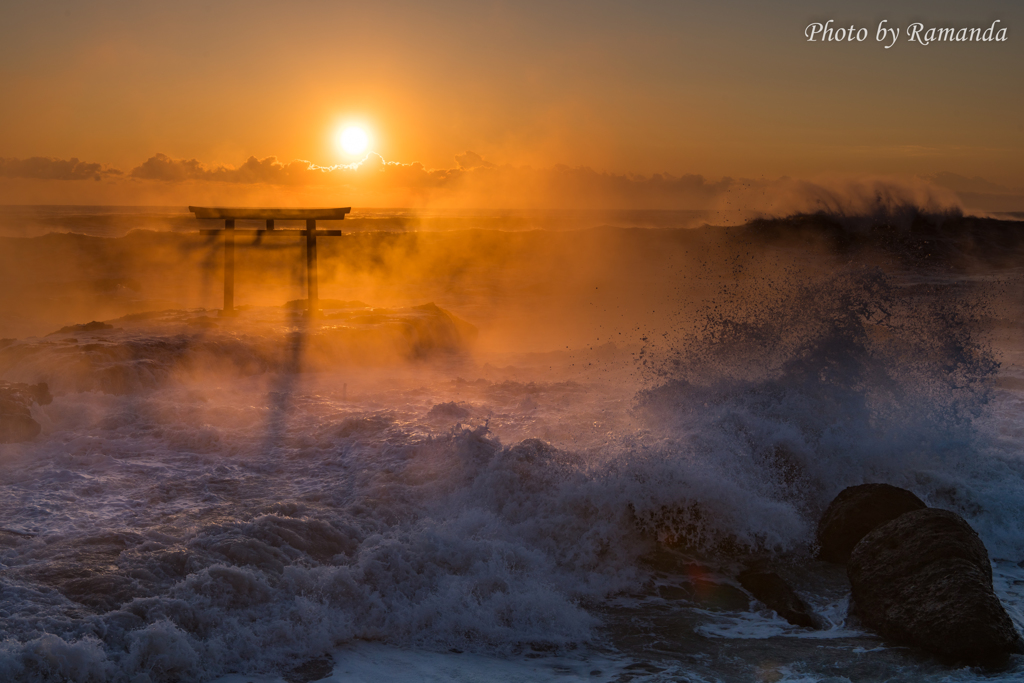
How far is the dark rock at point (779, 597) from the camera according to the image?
17.2 ft

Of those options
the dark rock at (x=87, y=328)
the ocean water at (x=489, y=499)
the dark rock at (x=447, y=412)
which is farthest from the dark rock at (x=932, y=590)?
the dark rock at (x=87, y=328)

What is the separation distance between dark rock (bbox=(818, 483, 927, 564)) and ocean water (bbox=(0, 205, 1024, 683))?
0.54ft

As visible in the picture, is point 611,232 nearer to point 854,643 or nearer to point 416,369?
point 416,369

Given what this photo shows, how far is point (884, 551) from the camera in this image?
17.9 feet

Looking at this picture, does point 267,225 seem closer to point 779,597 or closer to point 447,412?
point 447,412

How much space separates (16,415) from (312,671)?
5.37 m

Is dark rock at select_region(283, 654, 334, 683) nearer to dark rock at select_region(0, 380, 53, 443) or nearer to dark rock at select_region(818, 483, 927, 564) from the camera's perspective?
dark rock at select_region(818, 483, 927, 564)

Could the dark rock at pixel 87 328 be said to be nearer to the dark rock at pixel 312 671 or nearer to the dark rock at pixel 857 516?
the dark rock at pixel 312 671

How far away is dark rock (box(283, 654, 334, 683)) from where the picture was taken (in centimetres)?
431

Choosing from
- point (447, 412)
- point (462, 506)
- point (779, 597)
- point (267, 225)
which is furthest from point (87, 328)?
point (779, 597)

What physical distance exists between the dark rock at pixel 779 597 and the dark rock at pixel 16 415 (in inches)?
283

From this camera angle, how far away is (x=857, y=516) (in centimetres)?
635

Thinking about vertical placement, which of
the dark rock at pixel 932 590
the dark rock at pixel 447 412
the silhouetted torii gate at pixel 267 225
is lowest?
the dark rock at pixel 932 590

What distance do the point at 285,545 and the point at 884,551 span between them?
443cm
